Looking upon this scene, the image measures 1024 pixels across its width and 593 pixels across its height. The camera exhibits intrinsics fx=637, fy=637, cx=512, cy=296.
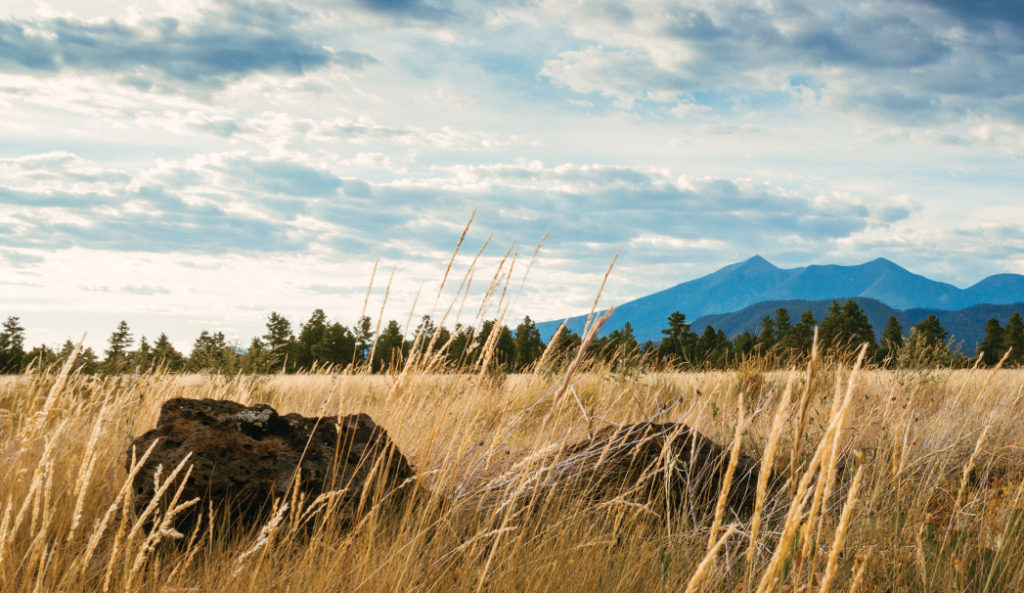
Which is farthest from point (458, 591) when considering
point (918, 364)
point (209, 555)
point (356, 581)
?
point (918, 364)

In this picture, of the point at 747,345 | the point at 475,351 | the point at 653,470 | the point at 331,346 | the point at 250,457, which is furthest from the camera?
the point at 331,346

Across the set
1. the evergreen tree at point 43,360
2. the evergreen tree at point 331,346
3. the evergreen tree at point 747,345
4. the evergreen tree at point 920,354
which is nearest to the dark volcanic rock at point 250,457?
the evergreen tree at point 43,360

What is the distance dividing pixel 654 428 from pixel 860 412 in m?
3.44

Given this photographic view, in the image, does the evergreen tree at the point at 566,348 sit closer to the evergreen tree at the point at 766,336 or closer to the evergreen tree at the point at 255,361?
the evergreen tree at the point at 766,336

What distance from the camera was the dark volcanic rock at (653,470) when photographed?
303 centimetres

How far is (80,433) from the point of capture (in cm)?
421

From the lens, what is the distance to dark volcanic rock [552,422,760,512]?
303cm

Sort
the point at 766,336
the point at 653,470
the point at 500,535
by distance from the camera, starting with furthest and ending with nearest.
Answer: the point at 766,336, the point at 653,470, the point at 500,535

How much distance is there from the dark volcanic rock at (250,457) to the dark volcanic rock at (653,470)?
86 centimetres

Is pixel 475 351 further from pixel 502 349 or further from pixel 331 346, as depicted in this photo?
pixel 331 346

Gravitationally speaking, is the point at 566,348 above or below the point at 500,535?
above

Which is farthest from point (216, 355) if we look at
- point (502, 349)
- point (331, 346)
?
point (331, 346)

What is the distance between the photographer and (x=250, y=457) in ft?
8.90

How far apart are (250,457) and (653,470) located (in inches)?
74.7
